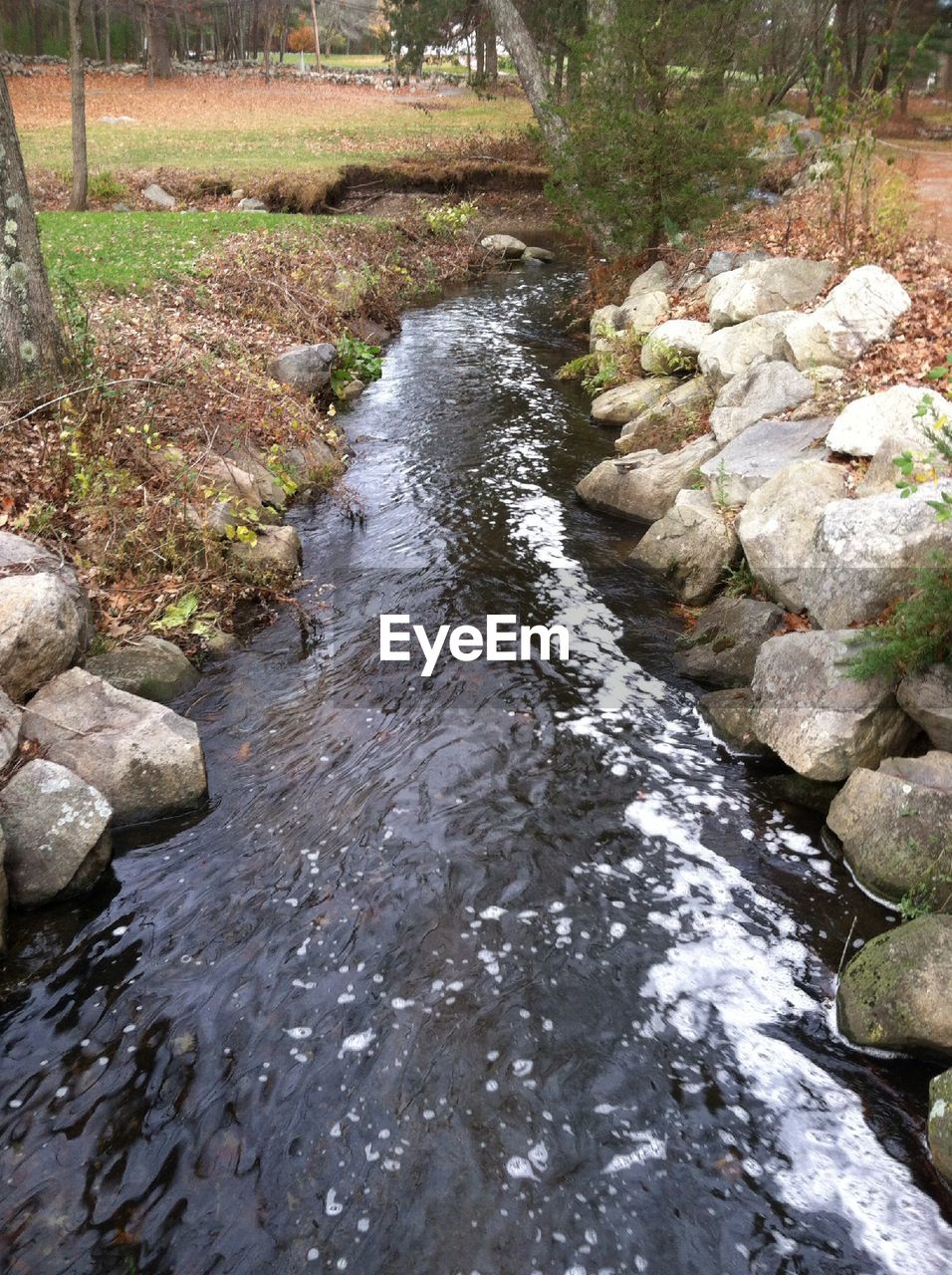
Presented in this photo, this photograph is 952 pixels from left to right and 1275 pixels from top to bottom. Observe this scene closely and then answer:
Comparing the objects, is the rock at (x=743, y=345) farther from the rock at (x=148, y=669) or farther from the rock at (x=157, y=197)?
the rock at (x=157, y=197)

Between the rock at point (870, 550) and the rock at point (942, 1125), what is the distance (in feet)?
10.9

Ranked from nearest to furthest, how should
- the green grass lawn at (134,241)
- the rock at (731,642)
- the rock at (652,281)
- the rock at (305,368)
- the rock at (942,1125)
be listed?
the rock at (942,1125)
the rock at (731,642)
the rock at (305,368)
the green grass lawn at (134,241)
the rock at (652,281)

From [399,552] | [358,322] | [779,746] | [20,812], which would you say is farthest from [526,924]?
[358,322]

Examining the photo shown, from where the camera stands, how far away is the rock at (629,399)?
41.0ft

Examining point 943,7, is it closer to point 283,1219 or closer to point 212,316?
point 212,316

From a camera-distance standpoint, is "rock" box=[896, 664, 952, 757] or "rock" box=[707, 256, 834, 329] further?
"rock" box=[707, 256, 834, 329]

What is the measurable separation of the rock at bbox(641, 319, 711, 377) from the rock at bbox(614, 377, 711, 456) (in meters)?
0.47

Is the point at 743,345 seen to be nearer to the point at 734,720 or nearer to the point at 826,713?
the point at 734,720

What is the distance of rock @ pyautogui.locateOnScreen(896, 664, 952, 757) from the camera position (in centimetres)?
539

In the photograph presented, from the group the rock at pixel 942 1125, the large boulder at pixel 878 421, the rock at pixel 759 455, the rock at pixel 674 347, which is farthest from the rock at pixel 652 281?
the rock at pixel 942 1125

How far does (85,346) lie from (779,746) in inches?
282

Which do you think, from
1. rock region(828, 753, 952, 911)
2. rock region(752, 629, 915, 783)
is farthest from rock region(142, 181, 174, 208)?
rock region(828, 753, 952, 911)

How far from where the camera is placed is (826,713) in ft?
19.3

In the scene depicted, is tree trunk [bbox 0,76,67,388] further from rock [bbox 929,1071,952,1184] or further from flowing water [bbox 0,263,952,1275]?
rock [bbox 929,1071,952,1184]
